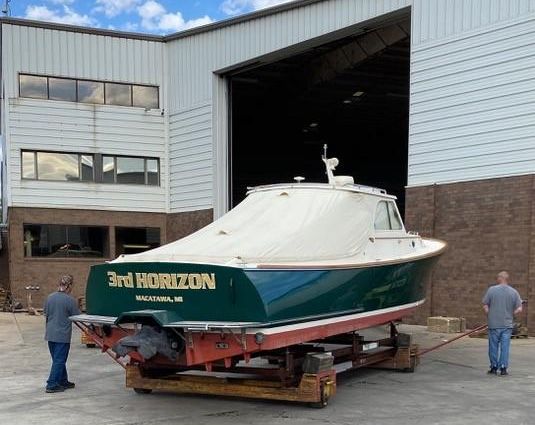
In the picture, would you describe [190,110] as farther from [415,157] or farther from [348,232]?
[348,232]

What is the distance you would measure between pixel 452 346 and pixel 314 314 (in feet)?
19.2

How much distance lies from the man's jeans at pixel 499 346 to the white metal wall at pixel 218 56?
9.85 m

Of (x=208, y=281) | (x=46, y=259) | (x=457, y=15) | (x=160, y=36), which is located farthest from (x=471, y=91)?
(x=46, y=259)

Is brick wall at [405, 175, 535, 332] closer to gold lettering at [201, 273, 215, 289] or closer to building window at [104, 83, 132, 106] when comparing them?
gold lettering at [201, 273, 215, 289]

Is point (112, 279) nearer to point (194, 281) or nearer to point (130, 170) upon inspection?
point (194, 281)

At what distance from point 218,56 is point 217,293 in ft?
49.7

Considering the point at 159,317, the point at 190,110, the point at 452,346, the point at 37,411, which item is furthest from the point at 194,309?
the point at 190,110

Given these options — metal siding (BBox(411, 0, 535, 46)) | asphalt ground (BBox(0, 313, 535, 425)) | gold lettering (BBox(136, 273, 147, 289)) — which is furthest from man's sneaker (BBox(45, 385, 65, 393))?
metal siding (BBox(411, 0, 535, 46))

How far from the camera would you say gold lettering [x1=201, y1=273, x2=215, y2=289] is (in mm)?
6367

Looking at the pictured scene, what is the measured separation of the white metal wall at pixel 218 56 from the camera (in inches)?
669

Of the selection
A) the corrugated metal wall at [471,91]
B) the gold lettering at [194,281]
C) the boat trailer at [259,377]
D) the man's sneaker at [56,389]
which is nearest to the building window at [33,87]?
the corrugated metal wall at [471,91]

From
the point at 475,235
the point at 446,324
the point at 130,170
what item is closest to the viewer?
the point at 446,324

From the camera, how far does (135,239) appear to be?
877 inches

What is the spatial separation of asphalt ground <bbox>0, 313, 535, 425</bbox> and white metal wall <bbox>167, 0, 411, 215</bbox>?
10269 mm
